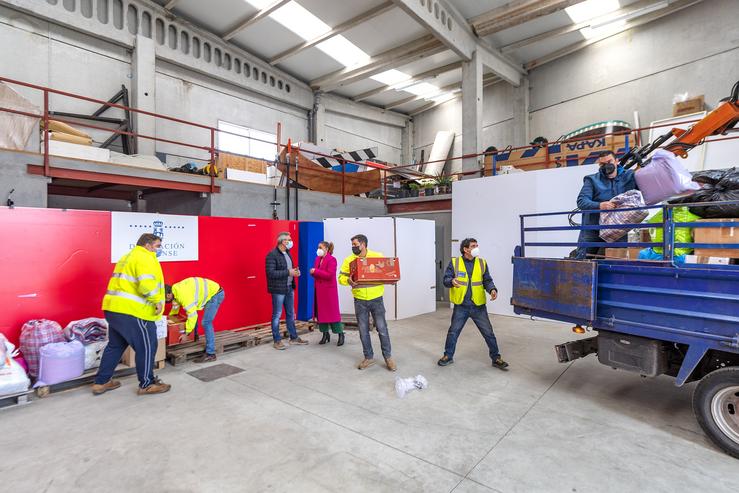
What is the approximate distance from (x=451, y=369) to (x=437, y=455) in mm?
2137

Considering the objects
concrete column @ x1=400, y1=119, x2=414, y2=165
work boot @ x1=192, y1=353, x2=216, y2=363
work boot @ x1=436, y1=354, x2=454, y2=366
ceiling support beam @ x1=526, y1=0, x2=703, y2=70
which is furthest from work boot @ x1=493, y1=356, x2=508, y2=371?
concrete column @ x1=400, y1=119, x2=414, y2=165

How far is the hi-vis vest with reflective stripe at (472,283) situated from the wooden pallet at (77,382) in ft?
14.5

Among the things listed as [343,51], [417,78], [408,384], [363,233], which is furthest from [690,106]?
[408,384]

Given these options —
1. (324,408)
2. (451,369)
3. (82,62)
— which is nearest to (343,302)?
(451,369)

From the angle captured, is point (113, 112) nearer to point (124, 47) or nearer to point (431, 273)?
point (124, 47)

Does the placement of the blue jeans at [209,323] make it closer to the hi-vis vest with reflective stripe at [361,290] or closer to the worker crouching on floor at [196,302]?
the worker crouching on floor at [196,302]

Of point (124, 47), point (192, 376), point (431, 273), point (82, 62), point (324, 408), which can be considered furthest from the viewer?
point (124, 47)

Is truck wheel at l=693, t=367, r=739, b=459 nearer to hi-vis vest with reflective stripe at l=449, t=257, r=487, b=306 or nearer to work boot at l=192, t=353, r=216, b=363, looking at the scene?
hi-vis vest with reflective stripe at l=449, t=257, r=487, b=306

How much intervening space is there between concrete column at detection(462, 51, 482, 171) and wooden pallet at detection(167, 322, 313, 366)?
8.48 m

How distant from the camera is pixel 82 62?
32.7 feet

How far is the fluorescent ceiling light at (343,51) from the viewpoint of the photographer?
12939mm

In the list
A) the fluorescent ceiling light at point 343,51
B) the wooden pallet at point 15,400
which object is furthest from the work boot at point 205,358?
the fluorescent ceiling light at point 343,51

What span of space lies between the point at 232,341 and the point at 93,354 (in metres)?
1.84

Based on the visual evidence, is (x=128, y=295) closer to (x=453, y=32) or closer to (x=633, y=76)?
(x=453, y=32)
